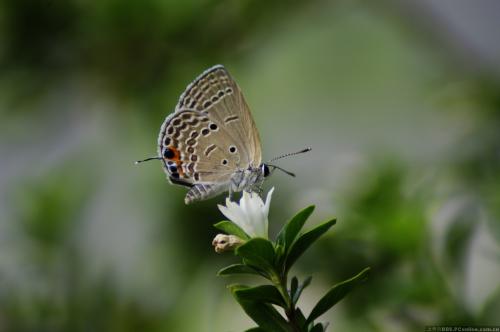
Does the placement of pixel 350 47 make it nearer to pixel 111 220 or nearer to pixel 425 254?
pixel 111 220

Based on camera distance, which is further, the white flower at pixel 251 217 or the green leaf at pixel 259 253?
the white flower at pixel 251 217

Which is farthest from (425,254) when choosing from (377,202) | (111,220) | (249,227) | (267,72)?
(267,72)

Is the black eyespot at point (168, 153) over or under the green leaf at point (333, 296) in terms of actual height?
over

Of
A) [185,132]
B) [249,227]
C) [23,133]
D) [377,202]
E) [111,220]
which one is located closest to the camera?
[249,227]

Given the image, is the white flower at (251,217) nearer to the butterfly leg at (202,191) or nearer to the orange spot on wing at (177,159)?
the butterfly leg at (202,191)

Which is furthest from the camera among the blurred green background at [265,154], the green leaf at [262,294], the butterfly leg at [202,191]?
the blurred green background at [265,154]

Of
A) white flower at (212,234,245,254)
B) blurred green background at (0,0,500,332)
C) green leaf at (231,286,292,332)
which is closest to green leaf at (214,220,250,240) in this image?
white flower at (212,234,245,254)

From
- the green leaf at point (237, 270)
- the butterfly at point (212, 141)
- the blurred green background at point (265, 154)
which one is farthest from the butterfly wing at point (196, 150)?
the green leaf at point (237, 270)

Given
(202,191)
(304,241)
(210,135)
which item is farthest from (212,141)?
(304,241)
